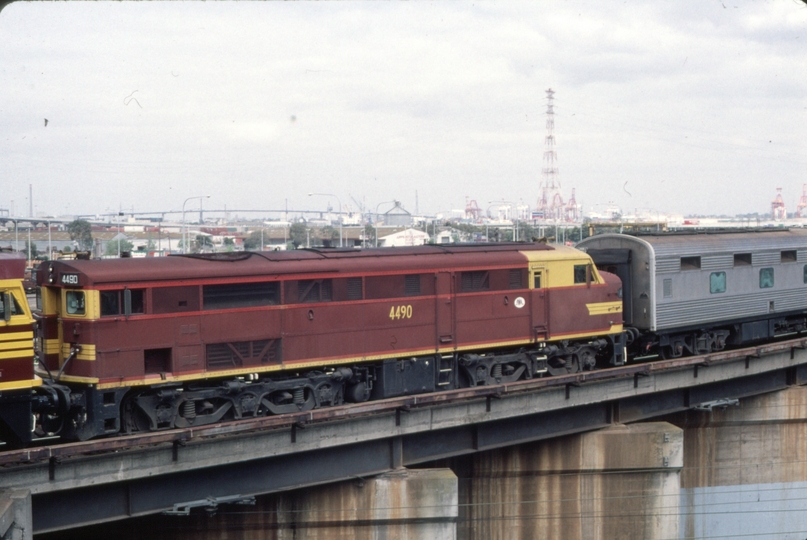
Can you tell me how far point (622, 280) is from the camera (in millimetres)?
31156

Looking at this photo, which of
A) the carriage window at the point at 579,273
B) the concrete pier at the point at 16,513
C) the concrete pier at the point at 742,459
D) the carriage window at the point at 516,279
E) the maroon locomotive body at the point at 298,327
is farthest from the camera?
the concrete pier at the point at 742,459

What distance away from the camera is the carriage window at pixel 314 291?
21.5m

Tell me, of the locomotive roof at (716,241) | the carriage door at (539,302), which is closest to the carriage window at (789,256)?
the locomotive roof at (716,241)

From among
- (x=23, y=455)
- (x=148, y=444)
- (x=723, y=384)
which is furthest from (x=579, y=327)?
(x=23, y=455)

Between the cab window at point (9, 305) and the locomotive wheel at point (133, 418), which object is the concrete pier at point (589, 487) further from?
the cab window at point (9, 305)

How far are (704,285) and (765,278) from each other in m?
4.31

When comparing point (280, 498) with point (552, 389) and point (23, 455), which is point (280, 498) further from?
point (552, 389)

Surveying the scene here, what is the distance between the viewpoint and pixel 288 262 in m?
21.4

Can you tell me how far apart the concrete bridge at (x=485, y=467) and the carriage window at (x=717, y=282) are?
2928 millimetres

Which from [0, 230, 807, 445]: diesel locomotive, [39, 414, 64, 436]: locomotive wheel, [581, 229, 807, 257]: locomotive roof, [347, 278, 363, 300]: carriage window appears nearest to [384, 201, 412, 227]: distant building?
[581, 229, 807, 257]: locomotive roof

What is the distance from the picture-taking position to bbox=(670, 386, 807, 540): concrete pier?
107 feet

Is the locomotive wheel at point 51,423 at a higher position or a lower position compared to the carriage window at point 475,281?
lower

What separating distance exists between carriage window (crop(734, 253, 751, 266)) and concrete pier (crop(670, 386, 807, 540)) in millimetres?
5186

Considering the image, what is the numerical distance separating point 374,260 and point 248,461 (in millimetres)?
6428
